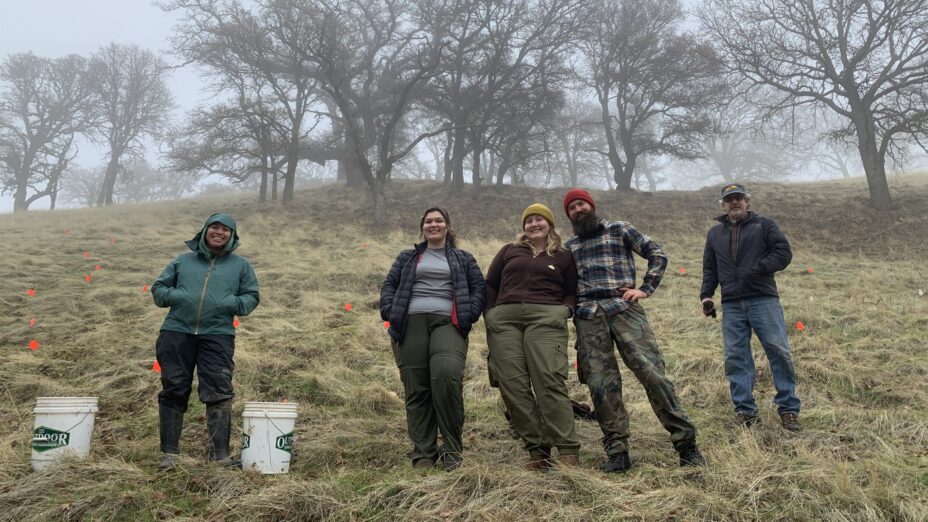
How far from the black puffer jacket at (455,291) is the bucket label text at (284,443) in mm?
936

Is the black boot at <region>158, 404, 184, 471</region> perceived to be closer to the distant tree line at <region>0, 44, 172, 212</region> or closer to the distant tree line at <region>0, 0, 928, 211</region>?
the distant tree line at <region>0, 0, 928, 211</region>

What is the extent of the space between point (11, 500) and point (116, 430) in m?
1.16

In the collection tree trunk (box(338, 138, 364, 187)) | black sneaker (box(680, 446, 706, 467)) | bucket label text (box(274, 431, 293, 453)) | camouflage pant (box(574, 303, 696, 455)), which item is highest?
tree trunk (box(338, 138, 364, 187))

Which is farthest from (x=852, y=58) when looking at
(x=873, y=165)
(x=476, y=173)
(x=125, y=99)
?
(x=125, y=99)

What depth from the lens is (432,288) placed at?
377 centimetres

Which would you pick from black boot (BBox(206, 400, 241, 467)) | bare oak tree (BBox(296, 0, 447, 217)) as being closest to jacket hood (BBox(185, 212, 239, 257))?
black boot (BBox(206, 400, 241, 467))

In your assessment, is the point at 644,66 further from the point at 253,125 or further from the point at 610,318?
the point at 610,318

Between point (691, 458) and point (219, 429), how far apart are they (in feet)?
10.2

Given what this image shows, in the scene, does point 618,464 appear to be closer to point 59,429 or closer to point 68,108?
point 59,429

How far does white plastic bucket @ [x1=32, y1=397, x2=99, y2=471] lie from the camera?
11.0ft

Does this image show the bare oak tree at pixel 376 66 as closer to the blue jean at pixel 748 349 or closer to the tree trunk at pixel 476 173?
the tree trunk at pixel 476 173

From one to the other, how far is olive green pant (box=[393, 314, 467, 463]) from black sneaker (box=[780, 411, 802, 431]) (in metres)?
2.43

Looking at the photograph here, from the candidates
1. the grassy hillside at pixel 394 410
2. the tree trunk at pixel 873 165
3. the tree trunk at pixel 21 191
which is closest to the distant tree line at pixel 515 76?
the tree trunk at pixel 873 165

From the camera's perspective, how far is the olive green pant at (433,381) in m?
3.51
